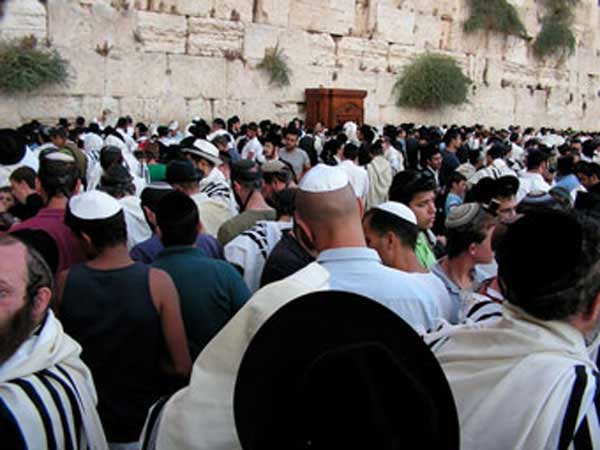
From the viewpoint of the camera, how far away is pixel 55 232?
11.0 ft

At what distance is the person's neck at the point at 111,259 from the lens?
2.67m

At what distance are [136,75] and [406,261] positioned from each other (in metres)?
10.8

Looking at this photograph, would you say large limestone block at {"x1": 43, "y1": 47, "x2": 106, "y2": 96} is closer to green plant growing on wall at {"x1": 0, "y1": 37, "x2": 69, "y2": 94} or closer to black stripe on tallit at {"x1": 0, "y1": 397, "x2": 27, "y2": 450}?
green plant growing on wall at {"x1": 0, "y1": 37, "x2": 69, "y2": 94}

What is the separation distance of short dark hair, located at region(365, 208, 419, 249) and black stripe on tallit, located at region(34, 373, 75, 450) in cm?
171

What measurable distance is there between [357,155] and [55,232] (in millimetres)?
5175

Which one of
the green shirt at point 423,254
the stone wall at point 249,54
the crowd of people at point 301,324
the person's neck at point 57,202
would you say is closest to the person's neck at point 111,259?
the crowd of people at point 301,324

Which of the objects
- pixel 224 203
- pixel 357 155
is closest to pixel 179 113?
pixel 357 155

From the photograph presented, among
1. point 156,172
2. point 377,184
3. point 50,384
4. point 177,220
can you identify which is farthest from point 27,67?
point 50,384

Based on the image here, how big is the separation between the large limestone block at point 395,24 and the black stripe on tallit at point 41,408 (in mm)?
16251

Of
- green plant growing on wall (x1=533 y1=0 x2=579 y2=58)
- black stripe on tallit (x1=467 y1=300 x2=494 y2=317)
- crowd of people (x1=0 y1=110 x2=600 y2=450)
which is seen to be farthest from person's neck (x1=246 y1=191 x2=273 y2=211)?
green plant growing on wall (x1=533 y1=0 x2=579 y2=58)

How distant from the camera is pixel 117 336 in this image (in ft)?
8.32

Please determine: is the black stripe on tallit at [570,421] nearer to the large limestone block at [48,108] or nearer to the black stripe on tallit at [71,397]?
the black stripe on tallit at [71,397]

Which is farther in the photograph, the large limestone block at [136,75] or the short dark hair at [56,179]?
the large limestone block at [136,75]

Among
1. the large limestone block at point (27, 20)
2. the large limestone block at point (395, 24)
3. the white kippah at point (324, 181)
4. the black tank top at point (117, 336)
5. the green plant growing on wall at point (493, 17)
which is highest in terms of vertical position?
the green plant growing on wall at point (493, 17)
